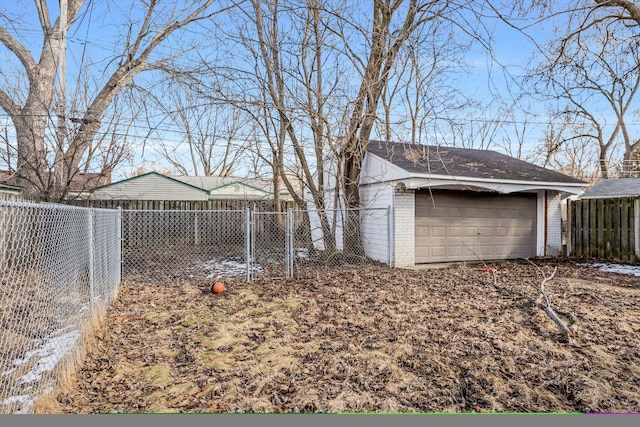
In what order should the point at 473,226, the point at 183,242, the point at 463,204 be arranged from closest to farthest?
the point at 463,204
the point at 473,226
the point at 183,242

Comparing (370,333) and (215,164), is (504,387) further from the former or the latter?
(215,164)

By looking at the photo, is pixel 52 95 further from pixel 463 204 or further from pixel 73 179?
pixel 463 204

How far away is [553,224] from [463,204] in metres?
3.27

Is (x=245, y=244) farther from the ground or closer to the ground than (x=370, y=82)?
closer to the ground

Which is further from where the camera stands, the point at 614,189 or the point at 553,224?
the point at 614,189

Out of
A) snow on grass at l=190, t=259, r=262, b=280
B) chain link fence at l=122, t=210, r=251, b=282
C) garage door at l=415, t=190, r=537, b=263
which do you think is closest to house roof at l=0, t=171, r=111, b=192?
chain link fence at l=122, t=210, r=251, b=282

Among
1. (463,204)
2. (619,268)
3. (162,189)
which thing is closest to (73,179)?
(162,189)

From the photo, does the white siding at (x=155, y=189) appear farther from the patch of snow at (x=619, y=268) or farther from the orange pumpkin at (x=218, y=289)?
the patch of snow at (x=619, y=268)

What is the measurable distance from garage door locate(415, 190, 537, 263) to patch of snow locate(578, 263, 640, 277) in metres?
1.77

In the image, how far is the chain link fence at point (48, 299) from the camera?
288 cm

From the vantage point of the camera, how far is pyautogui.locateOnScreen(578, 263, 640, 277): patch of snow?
9.07 m

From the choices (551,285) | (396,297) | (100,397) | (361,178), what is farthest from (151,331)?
(361,178)

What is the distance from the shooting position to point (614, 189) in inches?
548

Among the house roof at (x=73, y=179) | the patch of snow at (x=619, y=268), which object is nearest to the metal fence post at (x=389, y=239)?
the patch of snow at (x=619, y=268)
